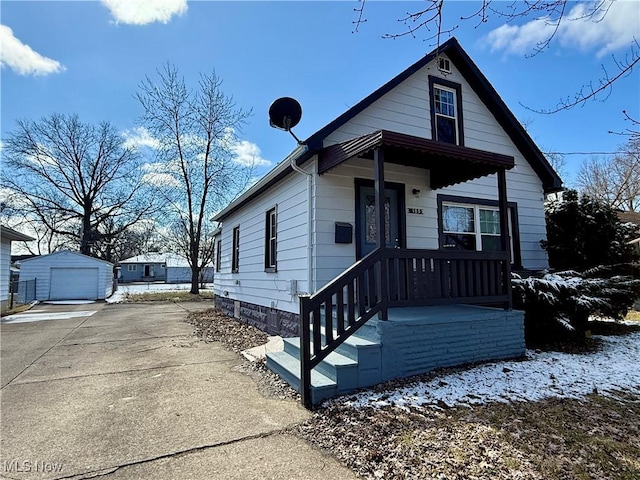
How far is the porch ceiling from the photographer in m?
4.66

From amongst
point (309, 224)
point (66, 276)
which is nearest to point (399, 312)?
point (309, 224)

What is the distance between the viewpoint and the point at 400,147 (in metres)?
4.65

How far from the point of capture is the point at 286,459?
109 inches

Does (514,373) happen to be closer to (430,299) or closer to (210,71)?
(430,299)

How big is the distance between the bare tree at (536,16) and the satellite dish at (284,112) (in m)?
2.58

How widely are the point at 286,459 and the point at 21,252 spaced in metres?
51.6

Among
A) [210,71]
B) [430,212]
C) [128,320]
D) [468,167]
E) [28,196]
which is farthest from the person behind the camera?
[28,196]

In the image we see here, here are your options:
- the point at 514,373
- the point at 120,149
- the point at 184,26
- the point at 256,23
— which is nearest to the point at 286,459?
the point at 514,373

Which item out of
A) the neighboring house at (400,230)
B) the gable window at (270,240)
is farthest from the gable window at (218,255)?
the gable window at (270,240)

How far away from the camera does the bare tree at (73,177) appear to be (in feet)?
88.5

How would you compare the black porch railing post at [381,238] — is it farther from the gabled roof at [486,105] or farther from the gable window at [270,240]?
the gable window at [270,240]

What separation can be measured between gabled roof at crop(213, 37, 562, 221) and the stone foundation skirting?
2.81m

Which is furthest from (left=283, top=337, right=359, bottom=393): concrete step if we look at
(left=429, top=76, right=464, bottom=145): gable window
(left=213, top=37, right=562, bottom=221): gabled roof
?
(left=429, top=76, right=464, bottom=145): gable window

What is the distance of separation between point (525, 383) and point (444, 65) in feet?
21.5
